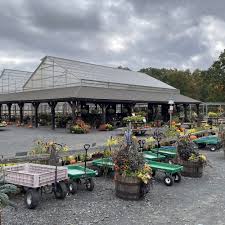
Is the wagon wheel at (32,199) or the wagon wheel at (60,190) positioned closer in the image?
the wagon wheel at (32,199)

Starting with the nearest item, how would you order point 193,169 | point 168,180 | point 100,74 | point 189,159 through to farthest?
1. point 168,180
2. point 193,169
3. point 189,159
4. point 100,74

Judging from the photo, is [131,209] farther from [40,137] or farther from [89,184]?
[40,137]

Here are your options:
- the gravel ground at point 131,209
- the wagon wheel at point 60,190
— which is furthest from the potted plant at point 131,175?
the wagon wheel at point 60,190

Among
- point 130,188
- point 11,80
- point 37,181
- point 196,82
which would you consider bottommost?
point 130,188

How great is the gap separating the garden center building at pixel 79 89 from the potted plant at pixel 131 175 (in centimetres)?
1421

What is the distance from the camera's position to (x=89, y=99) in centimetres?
2005

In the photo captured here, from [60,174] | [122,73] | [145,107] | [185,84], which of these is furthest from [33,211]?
[185,84]

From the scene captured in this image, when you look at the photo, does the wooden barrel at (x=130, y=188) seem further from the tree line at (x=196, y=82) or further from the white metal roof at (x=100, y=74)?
the tree line at (x=196, y=82)

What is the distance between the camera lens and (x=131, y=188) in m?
5.51

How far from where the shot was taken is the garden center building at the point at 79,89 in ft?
73.6

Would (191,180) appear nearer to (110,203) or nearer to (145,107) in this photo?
(110,203)

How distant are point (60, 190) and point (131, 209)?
134cm

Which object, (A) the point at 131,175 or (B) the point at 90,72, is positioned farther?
(B) the point at 90,72

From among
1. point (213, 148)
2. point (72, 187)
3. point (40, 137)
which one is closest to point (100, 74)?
point (40, 137)
